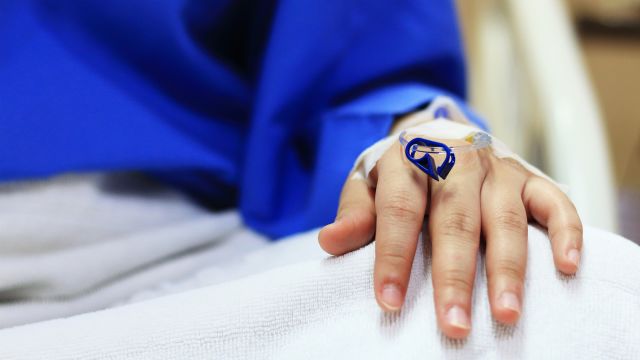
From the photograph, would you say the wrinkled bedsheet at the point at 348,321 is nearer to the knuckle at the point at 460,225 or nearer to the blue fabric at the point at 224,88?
the knuckle at the point at 460,225

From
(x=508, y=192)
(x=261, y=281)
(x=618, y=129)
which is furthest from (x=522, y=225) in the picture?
(x=618, y=129)

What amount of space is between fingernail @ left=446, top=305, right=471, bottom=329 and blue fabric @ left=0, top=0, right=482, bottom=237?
0.21 m

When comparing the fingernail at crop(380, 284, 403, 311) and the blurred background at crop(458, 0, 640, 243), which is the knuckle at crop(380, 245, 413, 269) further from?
the blurred background at crop(458, 0, 640, 243)

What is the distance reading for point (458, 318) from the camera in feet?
0.93

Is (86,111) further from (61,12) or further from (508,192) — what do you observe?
(508,192)

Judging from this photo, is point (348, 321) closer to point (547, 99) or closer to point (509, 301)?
point (509, 301)

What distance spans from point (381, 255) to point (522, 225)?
0.26 ft

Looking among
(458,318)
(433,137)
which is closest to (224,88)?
(433,137)

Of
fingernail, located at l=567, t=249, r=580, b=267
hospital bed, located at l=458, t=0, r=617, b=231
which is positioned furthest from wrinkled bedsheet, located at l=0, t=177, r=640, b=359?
hospital bed, located at l=458, t=0, r=617, b=231

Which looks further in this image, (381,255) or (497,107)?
(497,107)

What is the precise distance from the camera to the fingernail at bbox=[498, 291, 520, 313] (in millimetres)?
283

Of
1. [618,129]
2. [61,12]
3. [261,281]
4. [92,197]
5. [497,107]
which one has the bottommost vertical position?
[618,129]

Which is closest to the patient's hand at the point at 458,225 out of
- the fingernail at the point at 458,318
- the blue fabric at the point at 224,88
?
the fingernail at the point at 458,318

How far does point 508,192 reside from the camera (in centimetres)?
34
